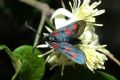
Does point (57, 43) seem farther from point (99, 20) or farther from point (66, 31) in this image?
point (99, 20)

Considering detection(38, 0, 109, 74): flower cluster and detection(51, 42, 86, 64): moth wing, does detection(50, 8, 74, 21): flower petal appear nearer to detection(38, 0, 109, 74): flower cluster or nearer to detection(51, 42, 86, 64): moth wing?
detection(38, 0, 109, 74): flower cluster

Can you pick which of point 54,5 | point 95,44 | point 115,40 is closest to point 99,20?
point 115,40

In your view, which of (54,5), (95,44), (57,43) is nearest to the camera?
(57,43)

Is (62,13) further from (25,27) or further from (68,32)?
(25,27)

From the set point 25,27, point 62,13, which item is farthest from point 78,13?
point 25,27

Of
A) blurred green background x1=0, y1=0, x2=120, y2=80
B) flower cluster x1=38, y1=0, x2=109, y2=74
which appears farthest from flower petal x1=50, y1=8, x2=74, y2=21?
blurred green background x1=0, y1=0, x2=120, y2=80
